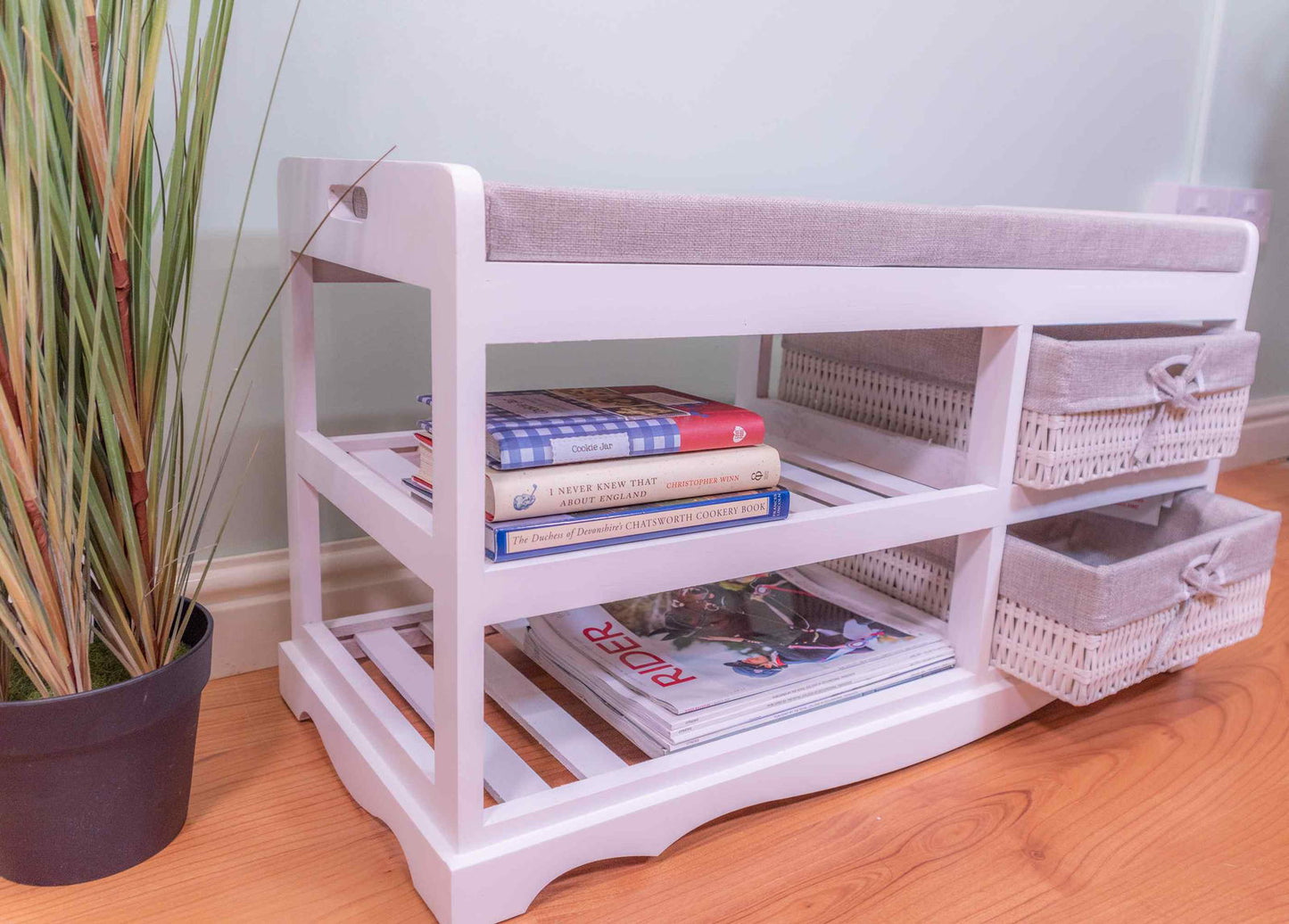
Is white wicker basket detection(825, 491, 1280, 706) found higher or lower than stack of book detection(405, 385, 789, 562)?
lower

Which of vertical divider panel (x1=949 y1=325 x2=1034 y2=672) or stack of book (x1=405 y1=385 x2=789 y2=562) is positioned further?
vertical divider panel (x1=949 y1=325 x2=1034 y2=672)

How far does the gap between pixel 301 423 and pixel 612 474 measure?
1.18 feet

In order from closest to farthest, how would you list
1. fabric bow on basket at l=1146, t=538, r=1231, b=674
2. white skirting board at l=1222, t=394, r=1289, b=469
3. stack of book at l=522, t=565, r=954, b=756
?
stack of book at l=522, t=565, r=954, b=756 → fabric bow on basket at l=1146, t=538, r=1231, b=674 → white skirting board at l=1222, t=394, r=1289, b=469

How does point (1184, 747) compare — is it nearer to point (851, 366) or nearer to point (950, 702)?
point (950, 702)

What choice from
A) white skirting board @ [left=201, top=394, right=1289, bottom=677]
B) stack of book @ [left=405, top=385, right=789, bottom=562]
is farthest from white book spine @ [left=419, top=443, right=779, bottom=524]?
white skirting board @ [left=201, top=394, right=1289, bottom=677]

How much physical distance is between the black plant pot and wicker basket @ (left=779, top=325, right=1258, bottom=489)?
0.70 metres

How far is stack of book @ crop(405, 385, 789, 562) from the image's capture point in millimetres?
694

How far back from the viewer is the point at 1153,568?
0.90 metres

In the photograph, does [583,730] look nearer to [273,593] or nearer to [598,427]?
[598,427]

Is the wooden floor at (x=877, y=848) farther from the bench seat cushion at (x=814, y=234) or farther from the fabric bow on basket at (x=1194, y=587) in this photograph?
the bench seat cushion at (x=814, y=234)

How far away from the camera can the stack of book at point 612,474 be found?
694 millimetres

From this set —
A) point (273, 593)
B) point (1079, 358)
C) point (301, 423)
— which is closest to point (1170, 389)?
point (1079, 358)

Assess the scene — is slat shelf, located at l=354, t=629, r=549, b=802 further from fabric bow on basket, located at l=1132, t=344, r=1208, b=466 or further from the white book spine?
fabric bow on basket, located at l=1132, t=344, r=1208, b=466

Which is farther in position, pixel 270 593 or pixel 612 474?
pixel 270 593
